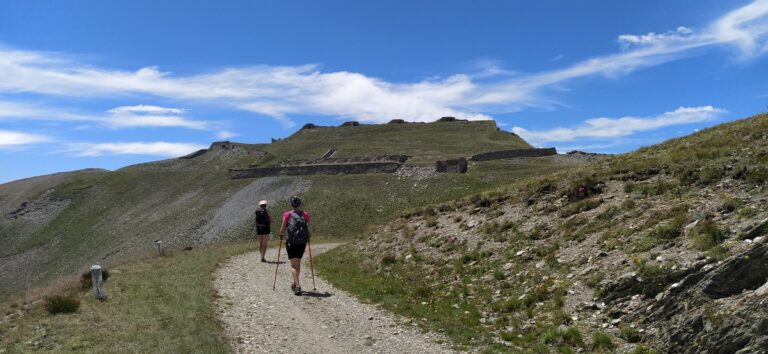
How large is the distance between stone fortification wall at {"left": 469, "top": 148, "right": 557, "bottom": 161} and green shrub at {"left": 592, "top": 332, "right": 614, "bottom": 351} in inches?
3182

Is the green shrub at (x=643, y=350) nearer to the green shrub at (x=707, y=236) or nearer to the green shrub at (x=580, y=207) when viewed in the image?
the green shrub at (x=707, y=236)

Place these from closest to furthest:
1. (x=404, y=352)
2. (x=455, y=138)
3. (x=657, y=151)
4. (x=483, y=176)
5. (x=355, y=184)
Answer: (x=404, y=352) < (x=657, y=151) < (x=483, y=176) < (x=355, y=184) < (x=455, y=138)

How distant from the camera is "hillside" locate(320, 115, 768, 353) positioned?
981 centimetres

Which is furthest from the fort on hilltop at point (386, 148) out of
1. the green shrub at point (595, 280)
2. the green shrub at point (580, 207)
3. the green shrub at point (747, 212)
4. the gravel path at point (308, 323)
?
the green shrub at point (747, 212)

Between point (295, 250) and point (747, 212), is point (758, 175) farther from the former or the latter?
point (295, 250)

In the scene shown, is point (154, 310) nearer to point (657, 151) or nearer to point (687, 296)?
point (687, 296)

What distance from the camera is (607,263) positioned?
13672 mm

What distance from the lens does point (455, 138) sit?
418ft

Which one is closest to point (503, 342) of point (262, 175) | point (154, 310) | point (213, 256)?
point (154, 310)

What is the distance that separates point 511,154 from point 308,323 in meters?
81.4

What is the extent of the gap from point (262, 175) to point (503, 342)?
299 ft

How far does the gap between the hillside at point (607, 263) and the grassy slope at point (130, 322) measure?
553 centimetres

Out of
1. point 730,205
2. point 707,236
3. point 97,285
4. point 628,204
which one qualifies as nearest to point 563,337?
point 707,236

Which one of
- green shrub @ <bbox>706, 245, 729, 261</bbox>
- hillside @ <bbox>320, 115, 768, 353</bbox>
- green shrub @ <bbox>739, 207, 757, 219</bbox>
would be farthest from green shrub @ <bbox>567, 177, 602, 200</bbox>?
green shrub @ <bbox>706, 245, 729, 261</bbox>
